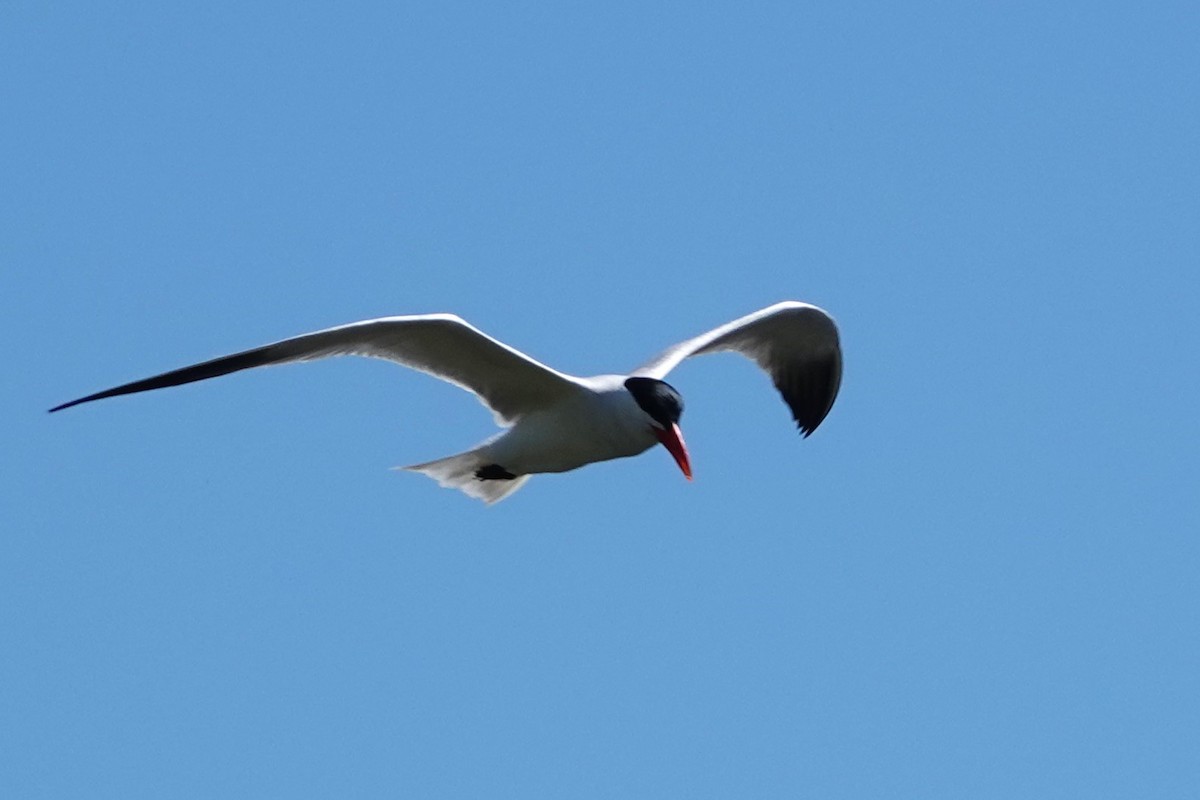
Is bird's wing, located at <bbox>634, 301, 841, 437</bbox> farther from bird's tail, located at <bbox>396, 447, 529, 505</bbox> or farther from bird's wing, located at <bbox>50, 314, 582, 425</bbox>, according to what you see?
bird's wing, located at <bbox>50, 314, 582, 425</bbox>

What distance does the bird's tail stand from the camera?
11492 mm

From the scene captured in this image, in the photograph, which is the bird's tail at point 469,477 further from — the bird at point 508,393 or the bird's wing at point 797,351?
the bird's wing at point 797,351

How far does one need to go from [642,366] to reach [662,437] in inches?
54.1

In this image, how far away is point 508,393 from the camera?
443 inches

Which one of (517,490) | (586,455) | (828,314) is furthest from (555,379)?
(828,314)

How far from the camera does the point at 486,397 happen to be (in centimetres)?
1132

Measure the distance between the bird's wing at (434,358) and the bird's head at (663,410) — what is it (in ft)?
1.29

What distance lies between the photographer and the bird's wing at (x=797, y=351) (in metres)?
13.2

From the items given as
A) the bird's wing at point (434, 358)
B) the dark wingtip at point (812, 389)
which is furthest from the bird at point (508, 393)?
the dark wingtip at point (812, 389)

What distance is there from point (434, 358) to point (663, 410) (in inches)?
55.0

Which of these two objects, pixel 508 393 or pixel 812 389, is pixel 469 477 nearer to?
pixel 508 393

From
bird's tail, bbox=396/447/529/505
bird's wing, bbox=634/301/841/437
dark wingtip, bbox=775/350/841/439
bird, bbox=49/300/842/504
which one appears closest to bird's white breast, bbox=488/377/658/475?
bird, bbox=49/300/842/504

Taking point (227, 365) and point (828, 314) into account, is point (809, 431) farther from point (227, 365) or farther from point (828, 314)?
point (227, 365)

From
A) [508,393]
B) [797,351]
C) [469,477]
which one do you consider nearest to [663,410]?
[508,393]
